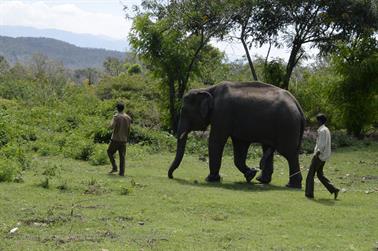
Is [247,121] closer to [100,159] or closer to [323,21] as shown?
[100,159]

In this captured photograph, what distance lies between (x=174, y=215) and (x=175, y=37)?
20172 mm

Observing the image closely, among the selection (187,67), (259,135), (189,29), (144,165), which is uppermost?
(189,29)

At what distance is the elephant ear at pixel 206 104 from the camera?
51.9ft

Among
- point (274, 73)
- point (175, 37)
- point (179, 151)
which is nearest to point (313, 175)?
point (179, 151)

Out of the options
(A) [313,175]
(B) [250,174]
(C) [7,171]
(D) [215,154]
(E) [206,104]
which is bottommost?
(C) [7,171]

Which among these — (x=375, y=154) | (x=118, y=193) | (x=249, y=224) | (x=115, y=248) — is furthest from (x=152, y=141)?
(x=115, y=248)

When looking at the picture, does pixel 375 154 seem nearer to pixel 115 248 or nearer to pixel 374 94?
pixel 374 94

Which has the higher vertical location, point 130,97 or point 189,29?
point 189,29

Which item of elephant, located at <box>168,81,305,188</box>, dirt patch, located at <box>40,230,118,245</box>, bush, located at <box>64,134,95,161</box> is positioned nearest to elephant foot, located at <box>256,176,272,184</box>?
elephant, located at <box>168,81,305,188</box>

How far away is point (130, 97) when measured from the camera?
43250mm

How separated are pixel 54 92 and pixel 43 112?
417 inches

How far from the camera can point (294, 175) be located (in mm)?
15289

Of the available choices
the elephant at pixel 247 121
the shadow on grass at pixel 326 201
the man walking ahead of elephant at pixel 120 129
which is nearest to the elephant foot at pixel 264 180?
the elephant at pixel 247 121

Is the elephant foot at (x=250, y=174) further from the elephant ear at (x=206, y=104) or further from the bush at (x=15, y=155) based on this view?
the bush at (x=15, y=155)
